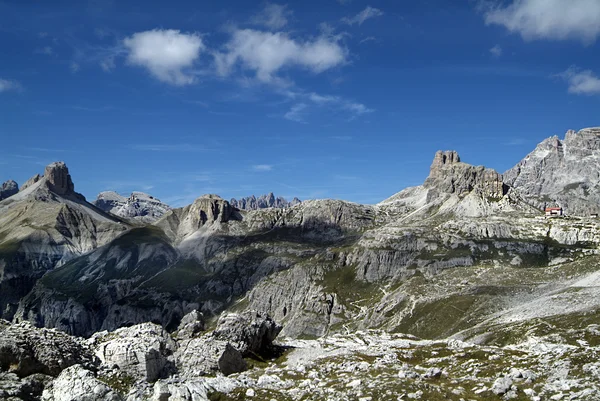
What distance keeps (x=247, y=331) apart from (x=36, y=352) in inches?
1218

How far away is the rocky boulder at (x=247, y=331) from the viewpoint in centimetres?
6769

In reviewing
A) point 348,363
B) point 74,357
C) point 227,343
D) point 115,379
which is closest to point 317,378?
point 348,363

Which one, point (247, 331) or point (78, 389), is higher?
point (247, 331)

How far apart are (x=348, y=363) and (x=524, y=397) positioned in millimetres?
21796

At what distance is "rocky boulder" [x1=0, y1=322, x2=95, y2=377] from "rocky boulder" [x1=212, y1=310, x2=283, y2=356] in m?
21.4

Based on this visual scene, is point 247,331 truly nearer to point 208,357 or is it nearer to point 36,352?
point 208,357

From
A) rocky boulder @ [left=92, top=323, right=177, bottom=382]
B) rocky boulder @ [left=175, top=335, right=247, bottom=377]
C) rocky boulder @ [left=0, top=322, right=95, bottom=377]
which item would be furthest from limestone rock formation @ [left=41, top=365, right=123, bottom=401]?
rocky boulder @ [left=175, top=335, right=247, bottom=377]

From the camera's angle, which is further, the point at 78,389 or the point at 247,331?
the point at 247,331

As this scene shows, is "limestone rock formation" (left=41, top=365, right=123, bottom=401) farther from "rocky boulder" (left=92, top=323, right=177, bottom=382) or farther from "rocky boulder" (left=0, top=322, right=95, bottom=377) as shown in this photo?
"rocky boulder" (left=92, top=323, right=177, bottom=382)

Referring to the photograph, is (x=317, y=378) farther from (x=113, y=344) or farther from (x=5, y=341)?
(x=5, y=341)

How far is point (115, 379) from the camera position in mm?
45219

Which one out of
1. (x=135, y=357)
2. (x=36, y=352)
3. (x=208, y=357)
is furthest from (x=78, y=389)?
(x=208, y=357)

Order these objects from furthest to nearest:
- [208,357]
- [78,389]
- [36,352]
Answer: [208,357] → [36,352] → [78,389]

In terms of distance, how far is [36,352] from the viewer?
1725 inches
